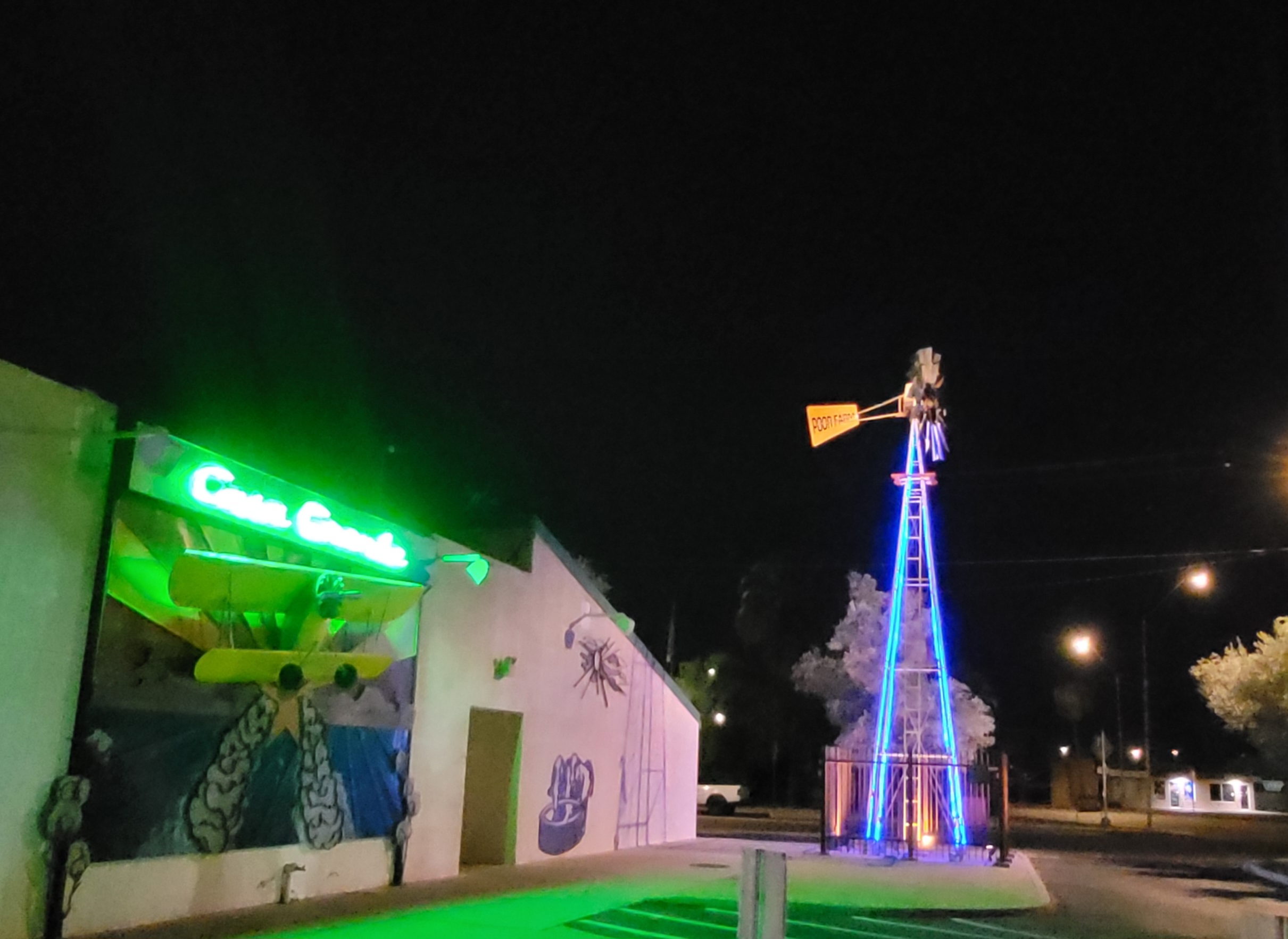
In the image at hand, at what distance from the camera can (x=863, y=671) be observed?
35.4 m

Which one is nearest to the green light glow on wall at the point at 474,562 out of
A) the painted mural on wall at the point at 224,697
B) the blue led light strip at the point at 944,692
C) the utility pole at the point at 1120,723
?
the painted mural on wall at the point at 224,697

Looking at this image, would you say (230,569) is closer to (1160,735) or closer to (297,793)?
(297,793)

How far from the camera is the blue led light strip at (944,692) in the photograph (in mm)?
20516

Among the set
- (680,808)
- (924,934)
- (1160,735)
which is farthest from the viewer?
(1160,735)

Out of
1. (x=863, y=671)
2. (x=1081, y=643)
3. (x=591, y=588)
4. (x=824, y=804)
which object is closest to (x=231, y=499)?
(x=591, y=588)

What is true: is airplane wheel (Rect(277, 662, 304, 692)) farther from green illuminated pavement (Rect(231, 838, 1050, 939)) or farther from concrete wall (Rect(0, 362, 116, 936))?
green illuminated pavement (Rect(231, 838, 1050, 939))

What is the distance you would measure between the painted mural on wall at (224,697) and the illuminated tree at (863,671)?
17906 mm

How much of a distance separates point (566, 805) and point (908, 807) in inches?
247

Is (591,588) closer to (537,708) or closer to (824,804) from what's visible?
(537,708)

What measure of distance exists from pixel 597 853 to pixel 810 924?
316 inches

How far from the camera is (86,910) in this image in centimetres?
968

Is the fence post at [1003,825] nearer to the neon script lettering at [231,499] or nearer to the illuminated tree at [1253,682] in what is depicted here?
the illuminated tree at [1253,682]

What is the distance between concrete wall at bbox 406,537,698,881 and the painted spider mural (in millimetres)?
81

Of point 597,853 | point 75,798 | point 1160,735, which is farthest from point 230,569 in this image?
point 1160,735
